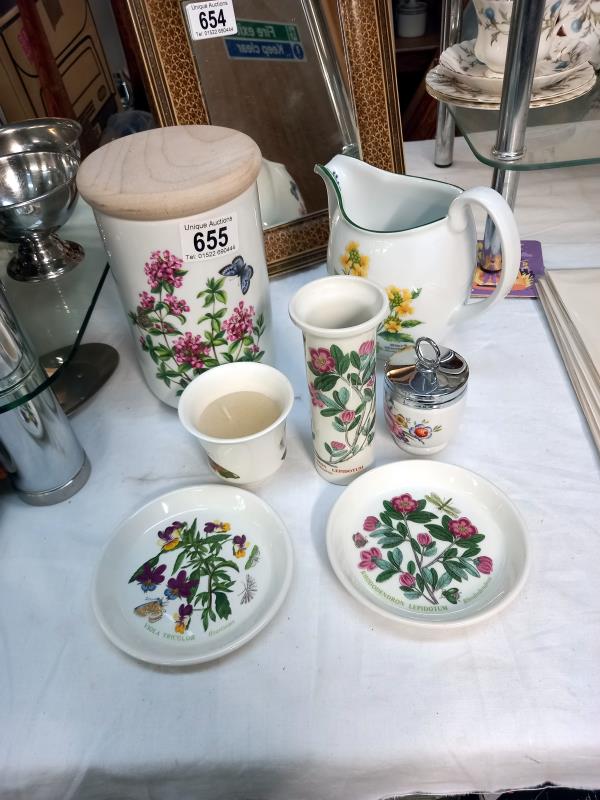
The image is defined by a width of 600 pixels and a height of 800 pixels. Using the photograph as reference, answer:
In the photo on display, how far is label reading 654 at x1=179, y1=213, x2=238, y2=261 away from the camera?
43 cm

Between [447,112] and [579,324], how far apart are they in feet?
1.42

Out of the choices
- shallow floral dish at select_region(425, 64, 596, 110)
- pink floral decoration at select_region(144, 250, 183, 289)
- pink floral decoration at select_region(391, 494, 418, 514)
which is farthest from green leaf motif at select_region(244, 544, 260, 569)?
shallow floral dish at select_region(425, 64, 596, 110)

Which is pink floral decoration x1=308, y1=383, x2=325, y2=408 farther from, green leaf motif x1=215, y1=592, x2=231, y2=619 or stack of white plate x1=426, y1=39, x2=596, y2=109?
stack of white plate x1=426, y1=39, x2=596, y2=109

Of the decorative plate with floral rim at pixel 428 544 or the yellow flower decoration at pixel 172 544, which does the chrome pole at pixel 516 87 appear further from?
the yellow flower decoration at pixel 172 544

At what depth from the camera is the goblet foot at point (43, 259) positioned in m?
0.60

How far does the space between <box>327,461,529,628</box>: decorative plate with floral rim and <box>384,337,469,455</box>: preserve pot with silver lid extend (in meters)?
0.03

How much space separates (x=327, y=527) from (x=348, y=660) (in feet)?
0.30

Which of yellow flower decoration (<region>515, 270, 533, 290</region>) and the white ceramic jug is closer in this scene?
→ the white ceramic jug

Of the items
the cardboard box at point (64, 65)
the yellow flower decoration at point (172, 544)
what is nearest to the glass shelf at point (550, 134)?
the yellow flower decoration at point (172, 544)

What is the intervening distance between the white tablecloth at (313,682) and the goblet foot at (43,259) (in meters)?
0.25

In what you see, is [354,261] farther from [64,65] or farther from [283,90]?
[64,65]

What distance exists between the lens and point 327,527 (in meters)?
0.42

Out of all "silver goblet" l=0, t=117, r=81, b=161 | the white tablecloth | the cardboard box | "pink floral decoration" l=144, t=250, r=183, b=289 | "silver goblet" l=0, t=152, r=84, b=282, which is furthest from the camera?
the cardboard box

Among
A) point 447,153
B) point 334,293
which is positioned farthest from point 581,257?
point 334,293
